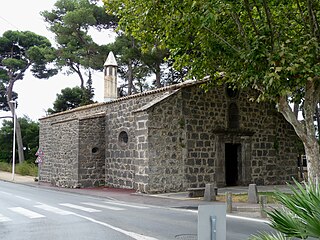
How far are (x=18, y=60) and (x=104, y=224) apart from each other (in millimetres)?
37268

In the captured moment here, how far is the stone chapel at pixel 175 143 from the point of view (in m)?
17.4

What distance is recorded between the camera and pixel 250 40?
446 inches

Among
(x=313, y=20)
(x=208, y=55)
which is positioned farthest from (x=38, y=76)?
(x=313, y=20)

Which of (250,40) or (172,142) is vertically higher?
(250,40)

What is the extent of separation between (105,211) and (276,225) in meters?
8.90

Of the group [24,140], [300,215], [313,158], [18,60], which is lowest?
[300,215]

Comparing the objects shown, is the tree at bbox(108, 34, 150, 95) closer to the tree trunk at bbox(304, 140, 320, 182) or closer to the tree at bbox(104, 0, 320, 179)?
the tree at bbox(104, 0, 320, 179)

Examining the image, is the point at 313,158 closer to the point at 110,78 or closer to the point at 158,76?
the point at 110,78

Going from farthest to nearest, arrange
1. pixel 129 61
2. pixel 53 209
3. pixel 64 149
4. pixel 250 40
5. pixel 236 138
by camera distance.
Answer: pixel 129 61 < pixel 64 149 < pixel 236 138 < pixel 53 209 < pixel 250 40

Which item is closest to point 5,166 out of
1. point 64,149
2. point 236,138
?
point 64,149

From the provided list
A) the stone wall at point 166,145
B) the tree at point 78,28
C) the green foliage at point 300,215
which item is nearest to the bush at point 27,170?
the tree at point 78,28

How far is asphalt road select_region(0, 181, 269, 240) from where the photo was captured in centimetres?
774

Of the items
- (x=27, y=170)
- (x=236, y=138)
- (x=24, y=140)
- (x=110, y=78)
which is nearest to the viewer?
(x=236, y=138)

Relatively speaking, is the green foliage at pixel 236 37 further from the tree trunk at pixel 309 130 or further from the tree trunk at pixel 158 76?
the tree trunk at pixel 158 76
